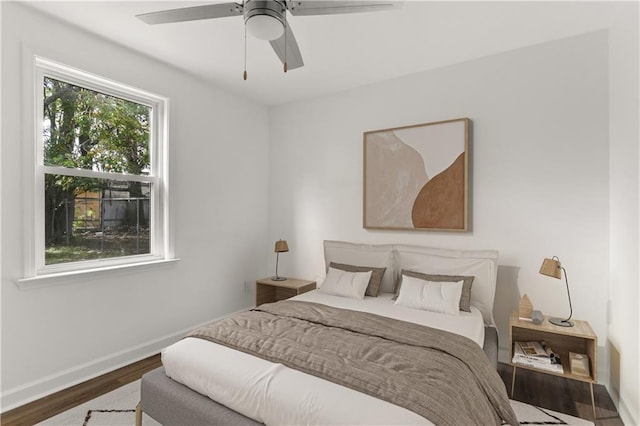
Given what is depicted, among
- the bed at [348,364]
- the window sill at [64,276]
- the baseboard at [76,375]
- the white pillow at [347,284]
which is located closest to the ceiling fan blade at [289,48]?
the bed at [348,364]

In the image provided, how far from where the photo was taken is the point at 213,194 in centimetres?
381

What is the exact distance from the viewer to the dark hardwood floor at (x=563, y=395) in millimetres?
2246

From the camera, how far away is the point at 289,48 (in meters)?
2.08

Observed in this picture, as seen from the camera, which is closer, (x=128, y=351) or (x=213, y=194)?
(x=128, y=351)

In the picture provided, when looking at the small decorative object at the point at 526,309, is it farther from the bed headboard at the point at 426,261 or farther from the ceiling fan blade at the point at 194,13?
the ceiling fan blade at the point at 194,13

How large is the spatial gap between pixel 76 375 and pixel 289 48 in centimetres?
290

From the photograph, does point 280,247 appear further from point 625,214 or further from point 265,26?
point 625,214

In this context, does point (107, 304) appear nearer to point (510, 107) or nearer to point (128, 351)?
point (128, 351)

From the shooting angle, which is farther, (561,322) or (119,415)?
(561,322)

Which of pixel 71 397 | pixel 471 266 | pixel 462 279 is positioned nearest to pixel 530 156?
pixel 471 266

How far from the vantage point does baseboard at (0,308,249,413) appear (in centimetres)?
230

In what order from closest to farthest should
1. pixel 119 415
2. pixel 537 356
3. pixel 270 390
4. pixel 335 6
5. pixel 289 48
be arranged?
pixel 270 390, pixel 335 6, pixel 289 48, pixel 119 415, pixel 537 356

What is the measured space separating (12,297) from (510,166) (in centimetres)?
399

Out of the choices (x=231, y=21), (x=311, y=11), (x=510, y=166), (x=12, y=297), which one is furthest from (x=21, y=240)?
(x=510, y=166)
